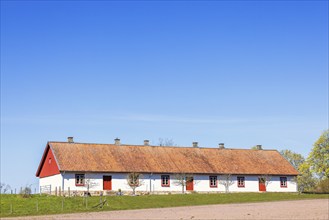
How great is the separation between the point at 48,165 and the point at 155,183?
12768 mm

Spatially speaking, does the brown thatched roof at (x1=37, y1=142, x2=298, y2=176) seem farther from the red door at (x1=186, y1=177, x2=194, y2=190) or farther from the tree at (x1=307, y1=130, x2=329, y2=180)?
the tree at (x1=307, y1=130, x2=329, y2=180)

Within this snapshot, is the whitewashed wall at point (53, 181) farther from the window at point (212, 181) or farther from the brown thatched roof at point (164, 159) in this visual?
the window at point (212, 181)

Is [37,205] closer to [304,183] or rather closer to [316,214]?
[316,214]

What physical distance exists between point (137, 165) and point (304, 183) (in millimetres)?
47401

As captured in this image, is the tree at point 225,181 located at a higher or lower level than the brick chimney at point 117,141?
lower

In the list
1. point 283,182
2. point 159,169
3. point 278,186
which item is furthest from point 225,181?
point 159,169

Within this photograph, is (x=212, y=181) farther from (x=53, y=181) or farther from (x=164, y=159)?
(x=53, y=181)

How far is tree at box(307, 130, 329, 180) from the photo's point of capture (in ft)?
267

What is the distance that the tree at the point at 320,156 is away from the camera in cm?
8138

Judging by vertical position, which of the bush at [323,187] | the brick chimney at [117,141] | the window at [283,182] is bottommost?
the bush at [323,187]

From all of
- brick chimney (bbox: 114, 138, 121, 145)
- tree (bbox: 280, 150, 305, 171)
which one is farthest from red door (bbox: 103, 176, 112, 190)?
tree (bbox: 280, 150, 305, 171)

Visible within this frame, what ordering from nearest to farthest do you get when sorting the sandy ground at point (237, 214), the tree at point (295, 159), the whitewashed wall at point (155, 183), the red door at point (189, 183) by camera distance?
1. the sandy ground at point (237, 214)
2. the whitewashed wall at point (155, 183)
3. the red door at point (189, 183)
4. the tree at point (295, 159)

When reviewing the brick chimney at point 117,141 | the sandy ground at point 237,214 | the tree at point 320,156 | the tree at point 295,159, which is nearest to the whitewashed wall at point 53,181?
the brick chimney at point 117,141

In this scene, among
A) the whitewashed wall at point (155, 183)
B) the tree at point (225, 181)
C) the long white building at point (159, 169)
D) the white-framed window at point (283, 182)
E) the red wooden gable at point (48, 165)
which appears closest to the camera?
the whitewashed wall at point (155, 183)
